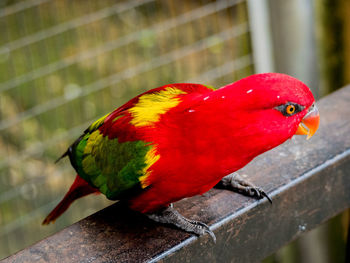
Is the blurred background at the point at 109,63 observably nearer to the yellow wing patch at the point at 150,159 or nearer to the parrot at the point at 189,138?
the parrot at the point at 189,138

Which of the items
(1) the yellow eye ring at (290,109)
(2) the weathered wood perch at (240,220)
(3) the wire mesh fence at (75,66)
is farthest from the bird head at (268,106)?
(3) the wire mesh fence at (75,66)

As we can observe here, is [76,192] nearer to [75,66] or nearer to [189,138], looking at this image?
[189,138]

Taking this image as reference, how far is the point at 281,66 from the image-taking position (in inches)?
75.2

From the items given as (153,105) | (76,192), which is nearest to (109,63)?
(76,192)

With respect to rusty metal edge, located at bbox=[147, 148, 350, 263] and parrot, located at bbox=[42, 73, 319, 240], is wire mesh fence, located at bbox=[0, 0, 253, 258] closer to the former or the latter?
parrot, located at bbox=[42, 73, 319, 240]

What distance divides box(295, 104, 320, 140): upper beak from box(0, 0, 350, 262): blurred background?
1.04 meters

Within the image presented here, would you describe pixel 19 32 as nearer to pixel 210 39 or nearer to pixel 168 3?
pixel 168 3

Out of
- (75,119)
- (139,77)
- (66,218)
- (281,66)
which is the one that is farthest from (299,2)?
(66,218)

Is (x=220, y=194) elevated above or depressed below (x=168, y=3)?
below

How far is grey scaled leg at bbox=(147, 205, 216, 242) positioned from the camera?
2.65 ft

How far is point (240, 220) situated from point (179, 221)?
98 millimetres

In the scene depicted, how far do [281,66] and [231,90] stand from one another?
1.16 metres

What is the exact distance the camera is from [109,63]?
6.61 ft

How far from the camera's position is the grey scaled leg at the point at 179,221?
807 mm
